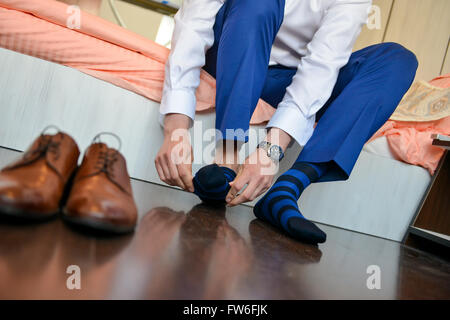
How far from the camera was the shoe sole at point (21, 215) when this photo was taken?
0.38 metres

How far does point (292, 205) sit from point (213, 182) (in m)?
0.16

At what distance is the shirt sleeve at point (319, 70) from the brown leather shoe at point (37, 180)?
0.52m

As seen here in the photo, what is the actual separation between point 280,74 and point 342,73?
0.53 ft

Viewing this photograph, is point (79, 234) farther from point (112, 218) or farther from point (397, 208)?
point (397, 208)

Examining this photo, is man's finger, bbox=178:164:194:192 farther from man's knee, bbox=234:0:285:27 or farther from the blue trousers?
man's knee, bbox=234:0:285:27

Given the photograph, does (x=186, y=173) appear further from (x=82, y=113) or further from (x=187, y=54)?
(x=82, y=113)

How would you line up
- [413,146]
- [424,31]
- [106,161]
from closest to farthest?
1. [106,161]
2. [413,146]
3. [424,31]

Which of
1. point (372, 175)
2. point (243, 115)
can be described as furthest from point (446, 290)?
point (372, 175)

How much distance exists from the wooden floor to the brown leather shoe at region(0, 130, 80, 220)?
0.02 m

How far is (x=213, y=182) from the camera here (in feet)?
2.46

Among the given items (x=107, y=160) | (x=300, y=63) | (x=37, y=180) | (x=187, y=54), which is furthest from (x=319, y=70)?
(x=37, y=180)

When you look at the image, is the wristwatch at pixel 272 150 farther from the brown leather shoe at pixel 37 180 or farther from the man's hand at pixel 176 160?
the brown leather shoe at pixel 37 180

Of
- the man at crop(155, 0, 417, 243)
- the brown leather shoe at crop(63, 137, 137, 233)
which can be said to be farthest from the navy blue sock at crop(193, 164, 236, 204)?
the brown leather shoe at crop(63, 137, 137, 233)

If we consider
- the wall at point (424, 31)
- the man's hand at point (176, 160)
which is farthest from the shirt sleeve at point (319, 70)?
the wall at point (424, 31)
